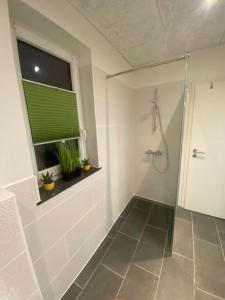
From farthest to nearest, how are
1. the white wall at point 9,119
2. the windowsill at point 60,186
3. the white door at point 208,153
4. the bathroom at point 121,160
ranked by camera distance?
the white door at point 208,153 < the windowsill at point 60,186 < the bathroom at point 121,160 < the white wall at point 9,119

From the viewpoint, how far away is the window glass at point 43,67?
1.07m

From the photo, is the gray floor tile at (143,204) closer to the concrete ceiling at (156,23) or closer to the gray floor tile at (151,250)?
the gray floor tile at (151,250)

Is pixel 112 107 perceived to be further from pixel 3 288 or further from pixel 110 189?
pixel 3 288

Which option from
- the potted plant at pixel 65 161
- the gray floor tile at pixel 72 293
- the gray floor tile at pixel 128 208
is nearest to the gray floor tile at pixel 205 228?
the gray floor tile at pixel 128 208

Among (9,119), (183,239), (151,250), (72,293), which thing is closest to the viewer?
(9,119)

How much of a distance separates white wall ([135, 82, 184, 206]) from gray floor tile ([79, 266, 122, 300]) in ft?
4.63

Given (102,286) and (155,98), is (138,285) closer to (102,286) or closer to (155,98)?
(102,286)

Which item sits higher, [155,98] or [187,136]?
[155,98]

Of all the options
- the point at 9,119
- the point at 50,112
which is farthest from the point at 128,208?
the point at 9,119

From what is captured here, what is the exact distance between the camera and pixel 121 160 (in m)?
2.16

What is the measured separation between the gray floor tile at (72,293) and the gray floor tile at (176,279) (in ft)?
2.32

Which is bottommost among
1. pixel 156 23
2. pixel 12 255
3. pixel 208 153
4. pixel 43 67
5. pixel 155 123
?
pixel 12 255

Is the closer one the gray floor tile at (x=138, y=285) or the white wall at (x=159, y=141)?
the gray floor tile at (x=138, y=285)

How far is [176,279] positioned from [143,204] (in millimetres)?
1219
